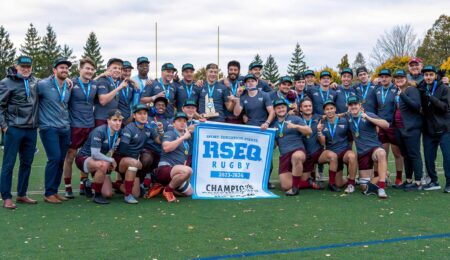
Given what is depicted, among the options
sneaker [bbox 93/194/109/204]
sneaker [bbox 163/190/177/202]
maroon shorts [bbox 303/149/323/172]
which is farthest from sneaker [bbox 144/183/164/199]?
maroon shorts [bbox 303/149/323/172]

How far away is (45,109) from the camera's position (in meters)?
6.96

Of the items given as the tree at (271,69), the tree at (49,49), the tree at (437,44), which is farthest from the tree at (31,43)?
the tree at (437,44)

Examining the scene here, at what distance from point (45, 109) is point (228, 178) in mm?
3005

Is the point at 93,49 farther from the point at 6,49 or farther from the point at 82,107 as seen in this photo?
the point at 82,107

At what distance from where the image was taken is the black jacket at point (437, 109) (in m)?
7.84

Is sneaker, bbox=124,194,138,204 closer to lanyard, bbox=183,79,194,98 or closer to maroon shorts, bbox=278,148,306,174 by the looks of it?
lanyard, bbox=183,79,194,98

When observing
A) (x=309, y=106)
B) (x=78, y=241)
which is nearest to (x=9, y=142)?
(x=78, y=241)

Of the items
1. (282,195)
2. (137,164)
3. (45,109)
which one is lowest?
(282,195)

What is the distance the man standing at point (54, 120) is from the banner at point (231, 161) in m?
2.03

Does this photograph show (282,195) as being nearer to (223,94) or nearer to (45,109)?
(223,94)

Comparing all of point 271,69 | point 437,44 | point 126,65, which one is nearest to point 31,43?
point 271,69

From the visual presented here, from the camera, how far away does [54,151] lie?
6.98 m

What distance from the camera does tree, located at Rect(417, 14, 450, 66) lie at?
4756cm

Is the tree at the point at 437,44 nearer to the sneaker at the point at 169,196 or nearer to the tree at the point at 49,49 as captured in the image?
the sneaker at the point at 169,196
